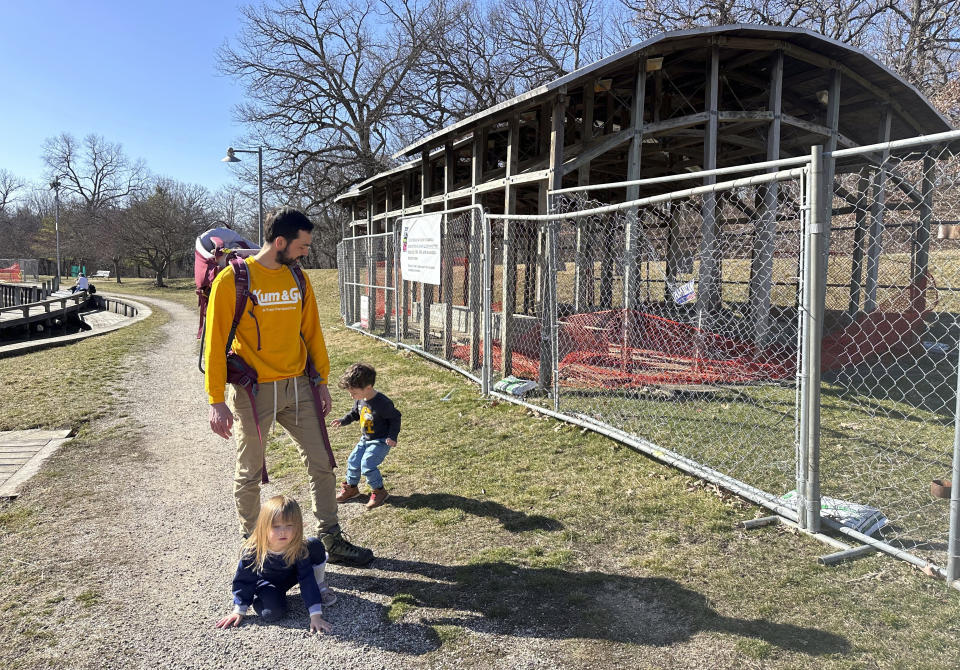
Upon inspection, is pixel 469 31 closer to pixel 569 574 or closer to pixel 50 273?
pixel 569 574

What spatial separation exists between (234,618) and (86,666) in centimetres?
61

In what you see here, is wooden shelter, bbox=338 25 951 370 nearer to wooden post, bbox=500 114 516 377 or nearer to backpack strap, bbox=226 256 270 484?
wooden post, bbox=500 114 516 377

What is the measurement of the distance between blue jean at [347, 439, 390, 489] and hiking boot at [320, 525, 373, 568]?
830 mm

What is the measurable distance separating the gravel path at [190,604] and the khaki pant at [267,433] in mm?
425

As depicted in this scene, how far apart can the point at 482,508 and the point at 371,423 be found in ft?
3.28

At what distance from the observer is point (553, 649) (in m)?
2.66

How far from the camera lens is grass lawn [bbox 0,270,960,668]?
8.58 ft

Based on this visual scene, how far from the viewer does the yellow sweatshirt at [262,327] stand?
2955mm

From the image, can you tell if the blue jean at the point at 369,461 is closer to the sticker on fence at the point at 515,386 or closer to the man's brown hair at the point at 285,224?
the man's brown hair at the point at 285,224

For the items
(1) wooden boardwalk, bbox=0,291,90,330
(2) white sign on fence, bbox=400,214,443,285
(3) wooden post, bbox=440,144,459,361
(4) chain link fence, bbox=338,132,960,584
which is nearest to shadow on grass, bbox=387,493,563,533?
(4) chain link fence, bbox=338,132,960,584

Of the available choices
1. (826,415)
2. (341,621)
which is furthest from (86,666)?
(826,415)

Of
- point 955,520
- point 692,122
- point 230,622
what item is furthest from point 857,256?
point 230,622

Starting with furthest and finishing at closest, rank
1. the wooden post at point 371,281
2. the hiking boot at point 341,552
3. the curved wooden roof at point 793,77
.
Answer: the wooden post at point 371,281 → the curved wooden roof at point 793,77 → the hiking boot at point 341,552

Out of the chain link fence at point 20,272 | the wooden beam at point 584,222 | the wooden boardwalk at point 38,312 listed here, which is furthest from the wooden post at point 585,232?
the chain link fence at point 20,272
